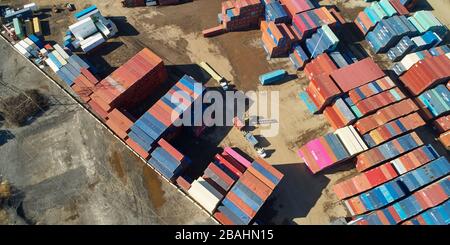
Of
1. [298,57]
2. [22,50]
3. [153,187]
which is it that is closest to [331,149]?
[298,57]

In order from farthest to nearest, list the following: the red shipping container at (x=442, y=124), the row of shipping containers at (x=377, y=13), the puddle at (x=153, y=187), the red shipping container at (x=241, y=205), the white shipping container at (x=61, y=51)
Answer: the row of shipping containers at (x=377, y=13) < the white shipping container at (x=61, y=51) < the red shipping container at (x=442, y=124) < the puddle at (x=153, y=187) < the red shipping container at (x=241, y=205)

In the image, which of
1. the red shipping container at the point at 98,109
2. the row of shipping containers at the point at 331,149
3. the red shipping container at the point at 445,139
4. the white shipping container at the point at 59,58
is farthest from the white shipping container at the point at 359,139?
the white shipping container at the point at 59,58

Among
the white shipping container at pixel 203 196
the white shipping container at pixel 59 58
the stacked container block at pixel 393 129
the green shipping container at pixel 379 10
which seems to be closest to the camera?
the white shipping container at pixel 203 196

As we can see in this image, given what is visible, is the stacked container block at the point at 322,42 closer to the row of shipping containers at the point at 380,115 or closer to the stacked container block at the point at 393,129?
the row of shipping containers at the point at 380,115

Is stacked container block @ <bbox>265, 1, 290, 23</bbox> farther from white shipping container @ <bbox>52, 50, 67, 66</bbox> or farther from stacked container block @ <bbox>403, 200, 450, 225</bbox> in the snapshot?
stacked container block @ <bbox>403, 200, 450, 225</bbox>

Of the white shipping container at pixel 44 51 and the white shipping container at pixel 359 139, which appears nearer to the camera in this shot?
the white shipping container at pixel 359 139

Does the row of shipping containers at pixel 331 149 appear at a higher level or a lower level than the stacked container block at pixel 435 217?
higher
